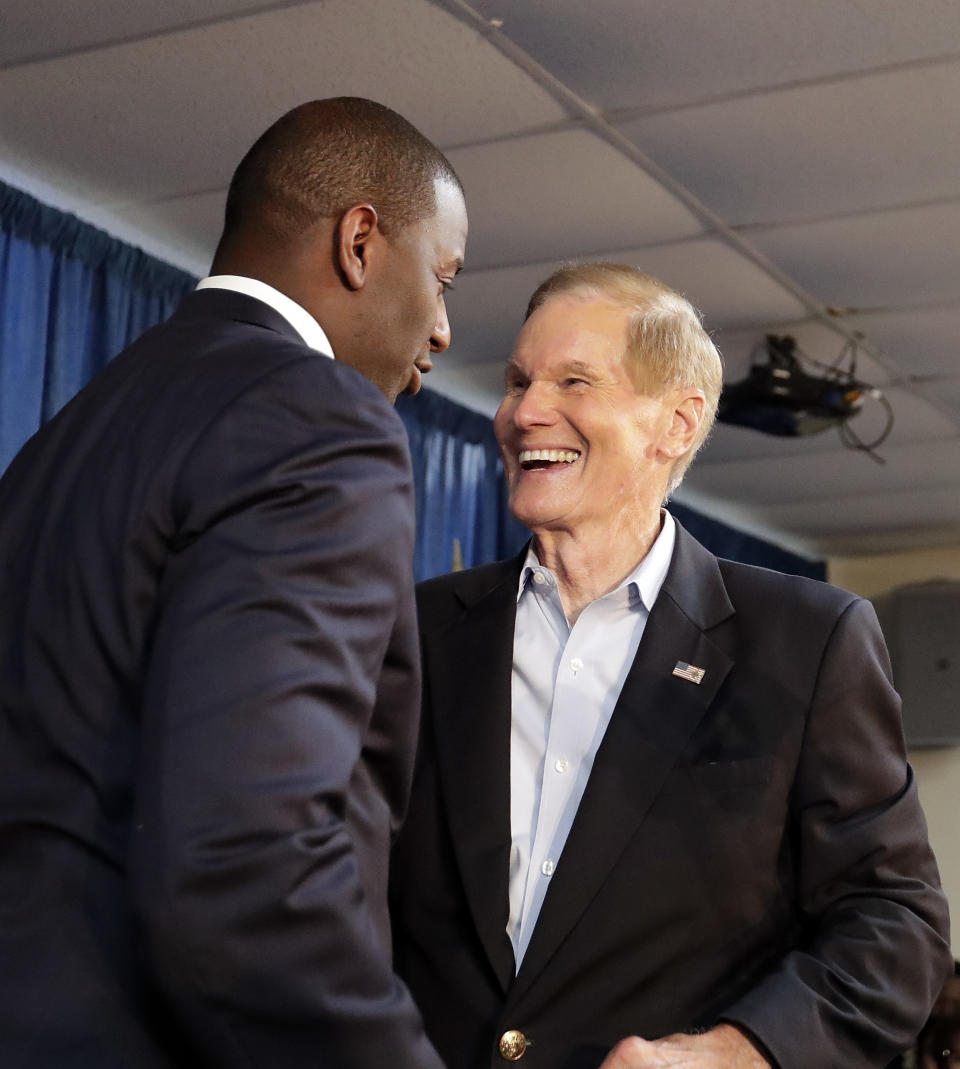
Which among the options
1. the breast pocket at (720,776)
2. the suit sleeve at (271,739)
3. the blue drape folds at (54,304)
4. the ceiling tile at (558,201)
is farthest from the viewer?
the blue drape folds at (54,304)

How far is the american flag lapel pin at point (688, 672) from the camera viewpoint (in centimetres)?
185

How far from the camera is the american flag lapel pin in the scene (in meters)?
1.85

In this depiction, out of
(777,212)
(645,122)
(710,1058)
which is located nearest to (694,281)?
(777,212)

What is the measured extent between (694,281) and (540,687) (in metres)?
3.00

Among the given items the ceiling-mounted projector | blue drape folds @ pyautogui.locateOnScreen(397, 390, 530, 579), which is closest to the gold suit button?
the ceiling-mounted projector

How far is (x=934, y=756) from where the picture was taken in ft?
28.1

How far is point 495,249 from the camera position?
4.50 metres

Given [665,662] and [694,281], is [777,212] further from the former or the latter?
[665,662]

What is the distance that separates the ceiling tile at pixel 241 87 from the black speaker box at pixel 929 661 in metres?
5.24

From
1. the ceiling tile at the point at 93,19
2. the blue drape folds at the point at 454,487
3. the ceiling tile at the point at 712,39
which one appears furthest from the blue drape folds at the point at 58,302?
the ceiling tile at the point at 712,39

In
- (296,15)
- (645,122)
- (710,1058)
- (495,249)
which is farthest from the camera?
(495,249)

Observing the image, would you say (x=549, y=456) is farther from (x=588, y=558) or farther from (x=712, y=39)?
(x=712, y=39)

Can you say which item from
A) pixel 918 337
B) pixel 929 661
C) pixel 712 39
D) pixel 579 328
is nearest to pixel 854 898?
pixel 579 328

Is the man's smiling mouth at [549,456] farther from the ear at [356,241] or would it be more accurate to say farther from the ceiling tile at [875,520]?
the ceiling tile at [875,520]
